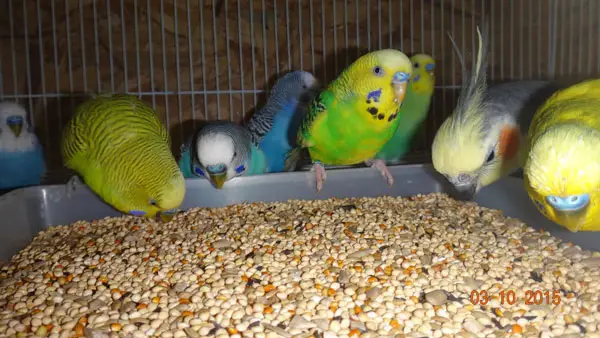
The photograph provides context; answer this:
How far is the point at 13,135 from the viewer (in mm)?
3785

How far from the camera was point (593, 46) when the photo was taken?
2.88m

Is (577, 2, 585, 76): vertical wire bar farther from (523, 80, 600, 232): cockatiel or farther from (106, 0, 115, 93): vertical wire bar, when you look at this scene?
(106, 0, 115, 93): vertical wire bar

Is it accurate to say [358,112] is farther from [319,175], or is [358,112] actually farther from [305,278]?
[305,278]

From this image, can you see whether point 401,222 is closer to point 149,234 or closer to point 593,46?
point 149,234

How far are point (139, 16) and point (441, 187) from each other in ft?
9.89

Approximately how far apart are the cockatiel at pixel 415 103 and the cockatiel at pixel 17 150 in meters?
2.74

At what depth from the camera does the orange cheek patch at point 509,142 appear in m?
2.39

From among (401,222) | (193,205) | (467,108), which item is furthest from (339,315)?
→ (193,205)

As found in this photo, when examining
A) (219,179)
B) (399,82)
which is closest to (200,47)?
(219,179)

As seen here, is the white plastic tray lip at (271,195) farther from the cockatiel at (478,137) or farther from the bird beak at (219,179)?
the cockatiel at (478,137)

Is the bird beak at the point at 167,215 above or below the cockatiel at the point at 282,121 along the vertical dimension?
below
